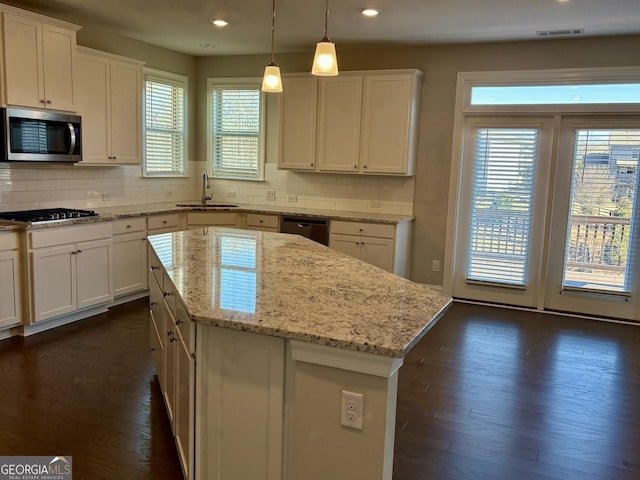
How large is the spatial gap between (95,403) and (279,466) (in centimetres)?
170

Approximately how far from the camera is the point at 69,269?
4453 mm

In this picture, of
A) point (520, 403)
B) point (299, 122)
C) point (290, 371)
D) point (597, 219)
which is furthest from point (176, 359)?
point (597, 219)

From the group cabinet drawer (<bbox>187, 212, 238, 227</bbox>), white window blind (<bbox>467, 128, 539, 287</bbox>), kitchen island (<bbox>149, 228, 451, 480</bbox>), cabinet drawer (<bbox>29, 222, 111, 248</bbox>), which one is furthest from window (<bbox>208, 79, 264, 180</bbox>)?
kitchen island (<bbox>149, 228, 451, 480</bbox>)

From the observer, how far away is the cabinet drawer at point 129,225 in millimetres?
5008

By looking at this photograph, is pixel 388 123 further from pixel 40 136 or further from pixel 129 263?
pixel 40 136

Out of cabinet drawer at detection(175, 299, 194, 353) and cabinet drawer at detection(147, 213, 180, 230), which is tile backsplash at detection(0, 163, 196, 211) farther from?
cabinet drawer at detection(175, 299, 194, 353)

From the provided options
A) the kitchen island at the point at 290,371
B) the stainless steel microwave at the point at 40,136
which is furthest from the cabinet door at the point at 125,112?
the kitchen island at the point at 290,371

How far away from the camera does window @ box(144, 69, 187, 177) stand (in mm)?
6086

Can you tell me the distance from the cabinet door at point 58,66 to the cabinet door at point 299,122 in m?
2.18

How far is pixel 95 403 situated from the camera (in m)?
3.11

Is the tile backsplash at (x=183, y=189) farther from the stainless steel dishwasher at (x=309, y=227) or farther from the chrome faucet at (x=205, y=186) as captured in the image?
the stainless steel dishwasher at (x=309, y=227)

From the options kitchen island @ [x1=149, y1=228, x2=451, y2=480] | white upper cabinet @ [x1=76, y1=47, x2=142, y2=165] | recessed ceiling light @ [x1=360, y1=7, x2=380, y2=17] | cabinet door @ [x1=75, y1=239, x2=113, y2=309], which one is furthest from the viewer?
white upper cabinet @ [x1=76, y1=47, x2=142, y2=165]

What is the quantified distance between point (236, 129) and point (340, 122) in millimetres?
1585

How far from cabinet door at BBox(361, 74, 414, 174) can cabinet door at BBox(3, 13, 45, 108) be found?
2986 mm
